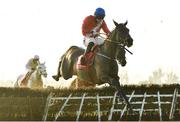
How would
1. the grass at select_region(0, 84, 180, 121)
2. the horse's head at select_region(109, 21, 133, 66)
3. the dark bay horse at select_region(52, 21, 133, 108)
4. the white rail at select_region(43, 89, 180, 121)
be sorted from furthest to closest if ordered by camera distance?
the dark bay horse at select_region(52, 21, 133, 108)
the horse's head at select_region(109, 21, 133, 66)
the grass at select_region(0, 84, 180, 121)
the white rail at select_region(43, 89, 180, 121)

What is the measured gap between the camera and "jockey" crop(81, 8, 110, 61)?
67.6 ft

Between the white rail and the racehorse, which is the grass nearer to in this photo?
the white rail

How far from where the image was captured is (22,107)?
60.7 ft

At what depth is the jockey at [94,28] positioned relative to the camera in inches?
811

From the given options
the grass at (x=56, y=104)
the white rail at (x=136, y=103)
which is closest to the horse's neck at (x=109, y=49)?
the grass at (x=56, y=104)

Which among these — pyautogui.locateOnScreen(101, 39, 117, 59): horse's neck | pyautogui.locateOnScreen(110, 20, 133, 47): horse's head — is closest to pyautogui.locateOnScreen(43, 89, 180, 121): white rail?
pyautogui.locateOnScreen(110, 20, 133, 47): horse's head

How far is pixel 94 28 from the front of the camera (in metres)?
20.8

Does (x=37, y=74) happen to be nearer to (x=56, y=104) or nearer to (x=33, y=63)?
(x=33, y=63)

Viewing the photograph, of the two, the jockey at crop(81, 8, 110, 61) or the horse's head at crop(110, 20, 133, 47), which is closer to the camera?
the horse's head at crop(110, 20, 133, 47)

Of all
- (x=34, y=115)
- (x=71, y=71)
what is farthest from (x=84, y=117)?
(x=71, y=71)

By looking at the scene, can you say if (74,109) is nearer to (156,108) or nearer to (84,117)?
(84,117)

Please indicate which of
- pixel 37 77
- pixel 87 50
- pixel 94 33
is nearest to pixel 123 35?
pixel 94 33

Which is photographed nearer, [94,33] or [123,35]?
[123,35]

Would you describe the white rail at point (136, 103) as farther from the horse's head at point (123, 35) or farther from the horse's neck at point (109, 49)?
the horse's neck at point (109, 49)
